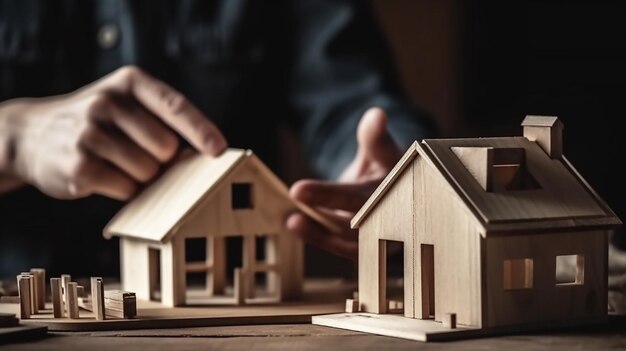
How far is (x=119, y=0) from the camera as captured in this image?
257cm

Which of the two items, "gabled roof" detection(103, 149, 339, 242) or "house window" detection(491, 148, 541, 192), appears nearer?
"house window" detection(491, 148, 541, 192)

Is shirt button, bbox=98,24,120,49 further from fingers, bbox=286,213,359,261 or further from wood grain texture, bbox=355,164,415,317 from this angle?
wood grain texture, bbox=355,164,415,317

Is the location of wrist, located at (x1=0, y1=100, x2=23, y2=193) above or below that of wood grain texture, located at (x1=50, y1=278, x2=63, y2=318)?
above

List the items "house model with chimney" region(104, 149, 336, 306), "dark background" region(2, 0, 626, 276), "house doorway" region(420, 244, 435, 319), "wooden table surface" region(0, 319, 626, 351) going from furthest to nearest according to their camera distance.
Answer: "dark background" region(2, 0, 626, 276) < "house model with chimney" region(104, 149, 336, 306) < "house doorway" region(420, 244, 435, 319) < "wooden table surface" region(0, 319, 626, 351)

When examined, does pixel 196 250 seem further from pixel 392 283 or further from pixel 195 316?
pixel 195 316

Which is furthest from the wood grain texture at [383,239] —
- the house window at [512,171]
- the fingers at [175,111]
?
the fingers at [175,111]

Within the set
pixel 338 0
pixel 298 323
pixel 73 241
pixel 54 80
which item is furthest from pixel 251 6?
pixel 298 323

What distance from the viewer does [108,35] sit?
8.43ft

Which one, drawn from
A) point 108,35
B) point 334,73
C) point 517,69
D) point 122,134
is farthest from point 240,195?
point 517,69

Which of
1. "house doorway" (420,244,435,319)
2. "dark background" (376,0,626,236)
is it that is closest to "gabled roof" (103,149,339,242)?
"house doorway" (420,244,435,319)

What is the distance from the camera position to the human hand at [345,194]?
1.89 meters

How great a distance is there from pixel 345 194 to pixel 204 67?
2.76ft

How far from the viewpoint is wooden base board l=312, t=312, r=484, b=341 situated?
1.44 m

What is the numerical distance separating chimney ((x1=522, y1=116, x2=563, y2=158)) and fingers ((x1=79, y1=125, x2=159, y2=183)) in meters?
0.65
